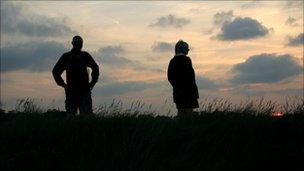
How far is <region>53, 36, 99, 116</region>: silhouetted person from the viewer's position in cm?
1247

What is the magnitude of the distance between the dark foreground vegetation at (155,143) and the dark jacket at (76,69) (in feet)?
6.03

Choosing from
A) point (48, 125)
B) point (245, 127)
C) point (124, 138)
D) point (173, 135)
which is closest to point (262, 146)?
point (245, 127)

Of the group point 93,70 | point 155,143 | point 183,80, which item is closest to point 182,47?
point 183,80

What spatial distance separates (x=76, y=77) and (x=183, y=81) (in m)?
2.23

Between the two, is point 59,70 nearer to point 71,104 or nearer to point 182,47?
point 71,104

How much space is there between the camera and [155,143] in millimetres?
9703

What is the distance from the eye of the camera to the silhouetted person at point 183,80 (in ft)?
40.1

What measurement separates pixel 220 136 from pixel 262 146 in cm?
69

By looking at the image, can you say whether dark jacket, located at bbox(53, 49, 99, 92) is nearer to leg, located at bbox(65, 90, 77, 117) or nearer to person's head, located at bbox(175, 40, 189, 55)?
leg, located at bbox(65, 90, 77, 117)

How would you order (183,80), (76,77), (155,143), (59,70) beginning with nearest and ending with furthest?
(155,143)
(183,80)
(76,77)
(59,70)

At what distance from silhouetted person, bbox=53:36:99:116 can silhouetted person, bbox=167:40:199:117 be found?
5.53ft

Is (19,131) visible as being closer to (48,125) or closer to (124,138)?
(48,125)

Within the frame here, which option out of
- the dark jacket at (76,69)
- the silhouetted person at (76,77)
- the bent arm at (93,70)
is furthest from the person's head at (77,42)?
the bent arm at (93,70)

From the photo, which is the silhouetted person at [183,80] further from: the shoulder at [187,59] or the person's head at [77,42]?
the person's head at [77,42]
